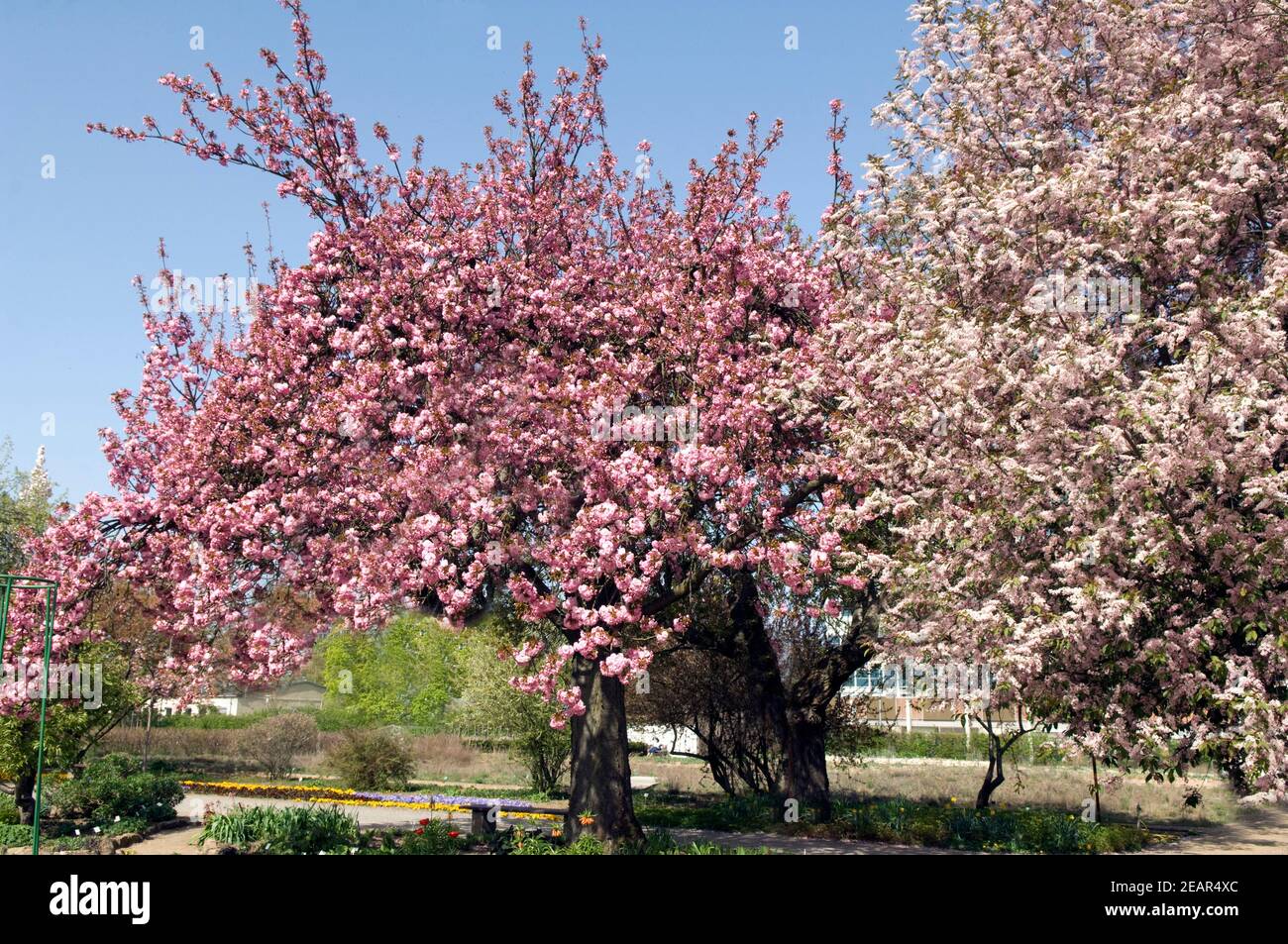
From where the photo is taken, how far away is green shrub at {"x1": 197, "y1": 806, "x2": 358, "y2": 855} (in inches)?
586

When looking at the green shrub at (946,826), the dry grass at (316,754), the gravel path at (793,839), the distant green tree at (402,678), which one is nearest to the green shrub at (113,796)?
the gravel path at (793,839)

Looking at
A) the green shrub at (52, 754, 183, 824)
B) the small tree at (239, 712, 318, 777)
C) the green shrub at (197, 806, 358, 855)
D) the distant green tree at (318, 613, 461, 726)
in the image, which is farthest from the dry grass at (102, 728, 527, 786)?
the green shrub at (197, 806, 358, 855)

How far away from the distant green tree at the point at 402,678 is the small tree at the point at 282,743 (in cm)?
1657

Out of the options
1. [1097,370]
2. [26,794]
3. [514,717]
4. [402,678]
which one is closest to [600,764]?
[1097,370]

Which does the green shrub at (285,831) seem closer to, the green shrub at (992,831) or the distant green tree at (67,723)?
the distant green tree at (67,723)

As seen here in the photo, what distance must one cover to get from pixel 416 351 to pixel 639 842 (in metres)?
Result: 8.36

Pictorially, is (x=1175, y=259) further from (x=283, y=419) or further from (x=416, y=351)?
(x=283, y=419)

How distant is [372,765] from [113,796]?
10269 mm

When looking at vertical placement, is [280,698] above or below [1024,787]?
above

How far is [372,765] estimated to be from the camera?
98.4 feet

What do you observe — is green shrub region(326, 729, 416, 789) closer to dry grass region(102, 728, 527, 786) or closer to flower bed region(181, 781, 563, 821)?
flower bed region(181, 781, 563, 821)

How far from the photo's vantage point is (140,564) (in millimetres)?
15305

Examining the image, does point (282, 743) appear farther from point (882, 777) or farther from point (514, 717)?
point (882, 777)

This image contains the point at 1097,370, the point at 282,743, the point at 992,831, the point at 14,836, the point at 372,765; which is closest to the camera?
the point at 1097,370
